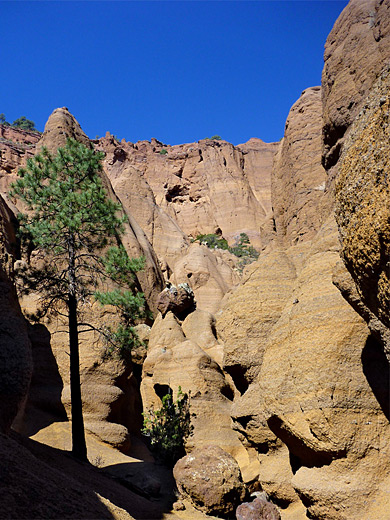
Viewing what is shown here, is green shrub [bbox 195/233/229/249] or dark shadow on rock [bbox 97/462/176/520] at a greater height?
green shrub [bbox 195/233/229/249]

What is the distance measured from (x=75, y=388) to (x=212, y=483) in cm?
436

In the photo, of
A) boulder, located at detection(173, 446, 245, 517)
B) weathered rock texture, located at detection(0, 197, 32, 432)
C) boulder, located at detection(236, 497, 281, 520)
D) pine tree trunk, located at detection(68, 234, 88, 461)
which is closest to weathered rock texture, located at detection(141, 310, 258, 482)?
boulder, located at detection(173, 446, 245, 517)

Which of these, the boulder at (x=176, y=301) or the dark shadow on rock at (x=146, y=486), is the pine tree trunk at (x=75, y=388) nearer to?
the dark shadow on rock at (x=146, y=486)

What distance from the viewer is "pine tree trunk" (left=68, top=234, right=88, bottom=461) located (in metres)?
11.5

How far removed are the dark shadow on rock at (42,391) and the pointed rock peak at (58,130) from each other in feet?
36.2

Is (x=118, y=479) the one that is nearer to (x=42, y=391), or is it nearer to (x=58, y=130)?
(x=42, y=391)

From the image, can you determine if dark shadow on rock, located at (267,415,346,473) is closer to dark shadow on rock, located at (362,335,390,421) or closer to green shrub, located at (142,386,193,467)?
dark shadow on rock, located at (362,335,390,421)

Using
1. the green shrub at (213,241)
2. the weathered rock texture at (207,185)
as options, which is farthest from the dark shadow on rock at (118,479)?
the weathered rock texture at (207,185)

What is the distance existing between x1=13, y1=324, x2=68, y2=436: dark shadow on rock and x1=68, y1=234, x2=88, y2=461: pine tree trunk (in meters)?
2.63

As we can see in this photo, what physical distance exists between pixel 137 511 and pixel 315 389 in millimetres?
4564

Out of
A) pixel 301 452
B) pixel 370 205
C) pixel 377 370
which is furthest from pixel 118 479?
pixel 370 205

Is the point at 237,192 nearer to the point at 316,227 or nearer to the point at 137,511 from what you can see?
the point at 316,227

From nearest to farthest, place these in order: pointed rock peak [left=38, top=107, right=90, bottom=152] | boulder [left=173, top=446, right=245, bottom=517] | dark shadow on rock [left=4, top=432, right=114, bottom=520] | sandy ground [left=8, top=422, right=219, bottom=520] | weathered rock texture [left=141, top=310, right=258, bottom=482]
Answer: dark shadow on rock [left=4, top=432, right=114, bottom=520]
sandy ground [left=8, top=422, right=219, bottom=520]
boulder [left=173, top=446, right=245, bottom=517]
weathered rock texture [left=141, top=310, right=258, bottom=482]
pointed rock peak [left=38, top=107, right=90, bottom=152]

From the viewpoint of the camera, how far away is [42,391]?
15.4m
